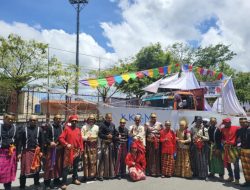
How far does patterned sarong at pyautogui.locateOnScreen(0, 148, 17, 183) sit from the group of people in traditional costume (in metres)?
0.02

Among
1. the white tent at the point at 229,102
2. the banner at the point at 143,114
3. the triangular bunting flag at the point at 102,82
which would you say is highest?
the triangular bunting flag at the point at 102,82

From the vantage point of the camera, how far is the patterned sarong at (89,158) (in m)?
8.15

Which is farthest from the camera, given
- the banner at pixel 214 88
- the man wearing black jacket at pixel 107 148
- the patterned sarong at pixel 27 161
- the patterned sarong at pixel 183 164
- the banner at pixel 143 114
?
the banner at pixel 214 88

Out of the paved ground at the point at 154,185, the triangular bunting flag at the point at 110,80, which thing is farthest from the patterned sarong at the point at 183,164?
the triangular bunting flag at the point at 110,80

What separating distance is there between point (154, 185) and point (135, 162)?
3.01 ft

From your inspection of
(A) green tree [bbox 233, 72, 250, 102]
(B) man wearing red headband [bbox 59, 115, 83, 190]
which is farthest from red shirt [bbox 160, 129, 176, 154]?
(A) green tree [bbox 233, 72, 250, 102]

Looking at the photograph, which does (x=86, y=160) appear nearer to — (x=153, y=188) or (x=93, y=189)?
(x=93, y=189)

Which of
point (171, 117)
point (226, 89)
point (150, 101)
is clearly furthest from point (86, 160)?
point (226, 89)

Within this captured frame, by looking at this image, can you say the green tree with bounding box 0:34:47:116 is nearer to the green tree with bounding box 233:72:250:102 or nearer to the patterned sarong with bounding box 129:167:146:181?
the patterned sarong with bounding box 129:167:146:181

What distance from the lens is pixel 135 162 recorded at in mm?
8578

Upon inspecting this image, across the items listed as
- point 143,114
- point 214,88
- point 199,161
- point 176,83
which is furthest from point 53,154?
point 214,88

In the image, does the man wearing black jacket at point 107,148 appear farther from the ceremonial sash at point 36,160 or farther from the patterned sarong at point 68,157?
the ceremonial sash at point 36,160

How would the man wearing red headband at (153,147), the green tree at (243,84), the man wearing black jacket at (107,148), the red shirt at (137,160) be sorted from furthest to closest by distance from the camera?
the green tree at (243,84), the man wearing red headband at (153,147), the red shirt at (137,160), the man wearing black jacket at (107,148)

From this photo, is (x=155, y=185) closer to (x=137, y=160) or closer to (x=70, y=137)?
(x=137, y=160)
